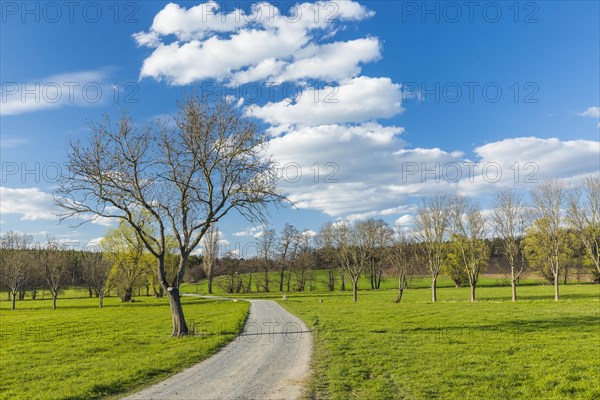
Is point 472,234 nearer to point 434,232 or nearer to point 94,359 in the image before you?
point 434,232

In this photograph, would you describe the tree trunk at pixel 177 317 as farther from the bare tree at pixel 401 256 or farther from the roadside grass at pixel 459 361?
the bare tree at pixel 401 256

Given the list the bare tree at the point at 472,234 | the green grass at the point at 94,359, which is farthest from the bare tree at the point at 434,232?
the green grass at the point at 94,359

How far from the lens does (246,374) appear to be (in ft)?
42.0

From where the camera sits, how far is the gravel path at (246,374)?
1071 centimetres

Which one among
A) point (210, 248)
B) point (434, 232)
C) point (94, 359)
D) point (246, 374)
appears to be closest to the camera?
point (246, 374)

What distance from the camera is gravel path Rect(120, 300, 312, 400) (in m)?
10.7

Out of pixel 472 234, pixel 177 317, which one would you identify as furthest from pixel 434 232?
pixel 177 317

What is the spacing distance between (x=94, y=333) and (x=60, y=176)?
35.1 feet

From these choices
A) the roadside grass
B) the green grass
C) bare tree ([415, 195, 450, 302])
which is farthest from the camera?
bare tree ([415, 195, 450, 302])

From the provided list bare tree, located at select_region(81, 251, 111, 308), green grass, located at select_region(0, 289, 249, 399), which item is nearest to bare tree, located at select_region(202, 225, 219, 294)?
bare tree, located at select_region(81, 251, 111, 308)

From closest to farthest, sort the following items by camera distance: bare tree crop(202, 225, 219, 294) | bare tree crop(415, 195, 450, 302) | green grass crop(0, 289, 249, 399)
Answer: green grass crop(0, 289, 249, 399) < bare tree crop(415, 195, 450, 302) < bare tree crop(202, 225, 219, 294)

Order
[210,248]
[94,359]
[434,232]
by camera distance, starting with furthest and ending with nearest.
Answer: [210,248]
[434,232]
[94,359]

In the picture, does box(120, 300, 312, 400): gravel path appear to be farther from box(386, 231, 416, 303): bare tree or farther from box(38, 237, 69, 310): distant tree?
box(38, 237, 69, 310): distant tree

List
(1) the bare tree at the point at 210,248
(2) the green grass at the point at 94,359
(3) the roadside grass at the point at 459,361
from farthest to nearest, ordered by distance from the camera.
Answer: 1. (1) the bare tree at the point at 210,248
2. (2) the green grass at the point at 94,359
3. (3) the roadside grass at the point at 459,361
